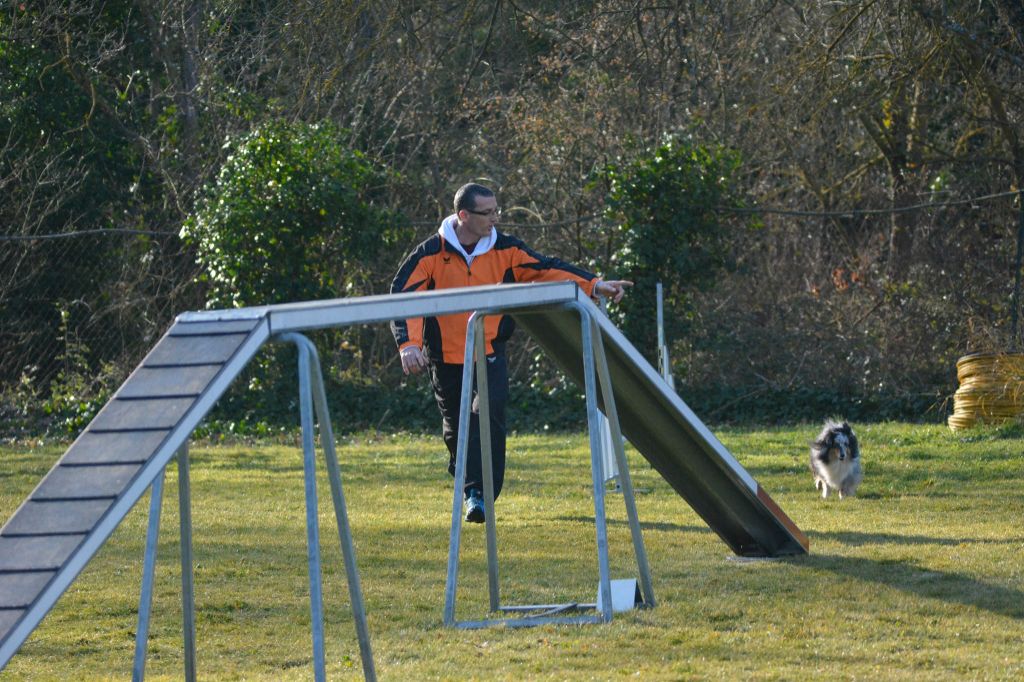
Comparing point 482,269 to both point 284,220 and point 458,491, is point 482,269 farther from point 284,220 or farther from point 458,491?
point 284,220

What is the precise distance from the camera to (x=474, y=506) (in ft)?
24.7

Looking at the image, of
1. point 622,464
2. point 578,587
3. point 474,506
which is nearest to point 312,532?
point 622,464

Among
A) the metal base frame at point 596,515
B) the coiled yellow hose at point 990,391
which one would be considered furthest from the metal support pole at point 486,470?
the coiled yellow hose at point 990,391

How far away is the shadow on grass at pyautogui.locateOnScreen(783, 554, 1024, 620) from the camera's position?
5.49 metres

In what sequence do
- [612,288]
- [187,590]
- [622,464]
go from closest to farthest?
[187,590]
[622,464]
[612,288]

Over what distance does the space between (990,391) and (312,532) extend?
29.7ft

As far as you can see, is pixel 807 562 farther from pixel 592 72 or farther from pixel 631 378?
pixel 592 72

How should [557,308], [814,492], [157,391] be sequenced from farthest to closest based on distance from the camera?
1. [814,492]
2. [557,308]
3. [157,391]

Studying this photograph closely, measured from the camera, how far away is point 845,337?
1419cm

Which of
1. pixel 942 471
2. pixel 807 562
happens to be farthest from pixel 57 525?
pixel 942 471

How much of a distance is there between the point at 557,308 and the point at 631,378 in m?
0.78

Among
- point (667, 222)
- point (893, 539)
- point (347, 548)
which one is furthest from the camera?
point (667, 222)

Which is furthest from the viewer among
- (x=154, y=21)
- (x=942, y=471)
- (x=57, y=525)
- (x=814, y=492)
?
(x=154, y=21)

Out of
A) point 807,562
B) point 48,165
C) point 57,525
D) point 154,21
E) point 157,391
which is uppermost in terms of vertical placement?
point 154,21
